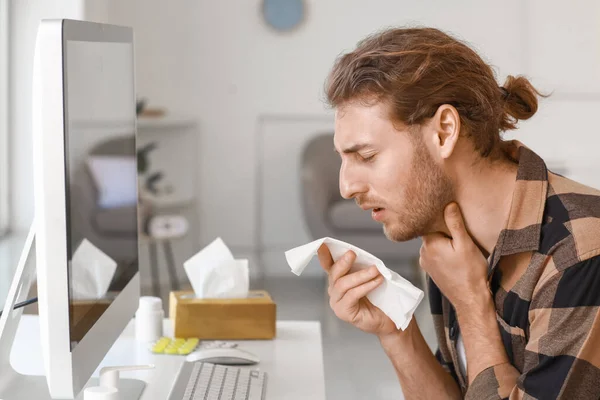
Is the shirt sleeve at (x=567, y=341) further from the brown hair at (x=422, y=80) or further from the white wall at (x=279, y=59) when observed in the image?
the white wall at (x=279, y=59)

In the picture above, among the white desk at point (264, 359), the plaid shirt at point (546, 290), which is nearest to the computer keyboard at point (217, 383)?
the white desk at point (264, 359)

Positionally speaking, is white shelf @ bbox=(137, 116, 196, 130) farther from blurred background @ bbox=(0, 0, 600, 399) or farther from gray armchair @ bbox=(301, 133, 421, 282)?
gray armchair @ bbox=(301, 133, 421, 282)

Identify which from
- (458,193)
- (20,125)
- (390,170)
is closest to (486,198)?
(458,193)

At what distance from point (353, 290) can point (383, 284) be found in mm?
52

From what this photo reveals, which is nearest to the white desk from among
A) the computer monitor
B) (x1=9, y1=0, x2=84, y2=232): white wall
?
the computer monitor

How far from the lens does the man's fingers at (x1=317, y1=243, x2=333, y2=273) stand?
146cm

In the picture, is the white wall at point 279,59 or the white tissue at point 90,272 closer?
the white tissue at point 90,272

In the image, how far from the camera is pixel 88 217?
1240 millimetres

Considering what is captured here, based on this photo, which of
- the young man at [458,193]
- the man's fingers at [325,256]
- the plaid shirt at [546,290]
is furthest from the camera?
the man's fingers at [325,256]

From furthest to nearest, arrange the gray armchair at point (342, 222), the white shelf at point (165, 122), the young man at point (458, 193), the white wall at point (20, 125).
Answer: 1. the white shelf at point (165, 122)
2. the gray armchair at point (342, 222)
3. the white wall at point (20, 125)
4. the young man at point (458, 193)

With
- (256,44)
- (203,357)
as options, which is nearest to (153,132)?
(256,44)

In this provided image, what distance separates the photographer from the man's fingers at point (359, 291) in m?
1.43

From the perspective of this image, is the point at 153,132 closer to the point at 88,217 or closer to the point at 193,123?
the point at 193,123

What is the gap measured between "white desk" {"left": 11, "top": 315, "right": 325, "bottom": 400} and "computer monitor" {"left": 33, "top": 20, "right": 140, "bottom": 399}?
13 centimetres
